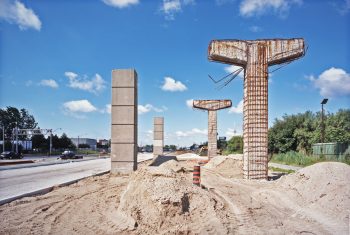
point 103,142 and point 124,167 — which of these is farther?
point 103,142

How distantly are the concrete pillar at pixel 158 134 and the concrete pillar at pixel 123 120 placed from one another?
19787 millimetres

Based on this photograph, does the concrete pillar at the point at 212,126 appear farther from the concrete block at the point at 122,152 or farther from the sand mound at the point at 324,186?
the sand mound at the point at 324,186

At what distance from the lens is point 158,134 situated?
3834 centimetres

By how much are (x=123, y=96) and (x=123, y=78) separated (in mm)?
1077

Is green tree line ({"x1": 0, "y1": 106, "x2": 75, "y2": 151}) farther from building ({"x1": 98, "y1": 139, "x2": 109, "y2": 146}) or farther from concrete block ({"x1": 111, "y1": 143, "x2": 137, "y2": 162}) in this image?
concrete block ({"x1": 111, "y1": 143, "x2": 137, "y2": 162})

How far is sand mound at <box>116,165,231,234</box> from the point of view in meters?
6.66

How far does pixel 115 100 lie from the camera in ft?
58.9

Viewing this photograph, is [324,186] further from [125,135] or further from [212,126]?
[212,126]

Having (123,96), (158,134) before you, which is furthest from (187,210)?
(158,134)

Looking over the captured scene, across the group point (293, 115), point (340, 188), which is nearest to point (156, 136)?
point (293, 115)

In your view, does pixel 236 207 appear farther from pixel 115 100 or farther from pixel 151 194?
pixel 115 100

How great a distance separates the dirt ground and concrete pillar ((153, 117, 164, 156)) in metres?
27.0

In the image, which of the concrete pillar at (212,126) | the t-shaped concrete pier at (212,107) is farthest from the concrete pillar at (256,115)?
the concrete pillar at (212,126)

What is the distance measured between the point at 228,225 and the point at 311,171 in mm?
5393
